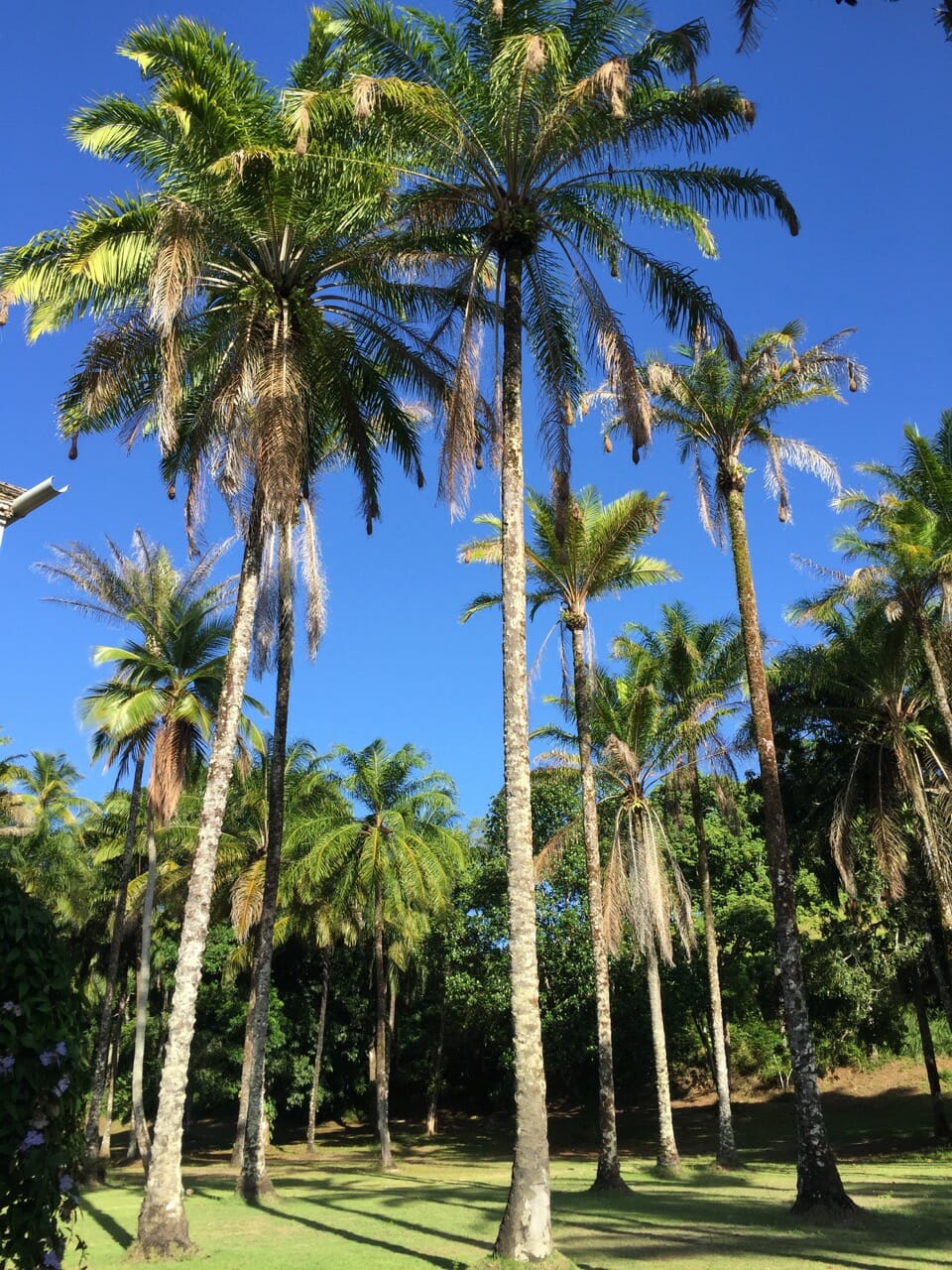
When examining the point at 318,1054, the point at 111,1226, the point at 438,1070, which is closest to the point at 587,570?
the point at 111,1226

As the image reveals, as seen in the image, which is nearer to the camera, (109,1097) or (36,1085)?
(36,1085)

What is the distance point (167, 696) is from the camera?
23.2 metres

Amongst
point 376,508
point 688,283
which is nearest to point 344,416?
point 376,508

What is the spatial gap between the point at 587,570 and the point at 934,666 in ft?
25.9

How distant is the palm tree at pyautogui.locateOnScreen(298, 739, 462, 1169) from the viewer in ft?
94.2

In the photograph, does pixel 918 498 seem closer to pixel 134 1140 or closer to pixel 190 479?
pixel 190 479

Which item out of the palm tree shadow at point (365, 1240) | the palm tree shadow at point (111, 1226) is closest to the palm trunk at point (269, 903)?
the palm tree shadow at point (365, 1240)

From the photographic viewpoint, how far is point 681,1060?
37.9 meters

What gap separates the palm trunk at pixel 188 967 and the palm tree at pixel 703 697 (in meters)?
12.4

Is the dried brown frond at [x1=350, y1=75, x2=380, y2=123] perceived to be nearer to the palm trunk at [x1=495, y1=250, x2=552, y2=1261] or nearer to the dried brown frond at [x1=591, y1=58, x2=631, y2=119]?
the dried brown frond at [x1=591, y1=58, x2=631, y2=119]

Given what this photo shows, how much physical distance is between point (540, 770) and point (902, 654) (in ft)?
30.9

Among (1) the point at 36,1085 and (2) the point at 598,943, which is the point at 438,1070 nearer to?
(2) the point at 598,943

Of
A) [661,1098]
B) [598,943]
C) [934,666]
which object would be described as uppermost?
[934,666]

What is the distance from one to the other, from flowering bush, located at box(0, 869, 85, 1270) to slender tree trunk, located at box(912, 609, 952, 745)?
2004cm
